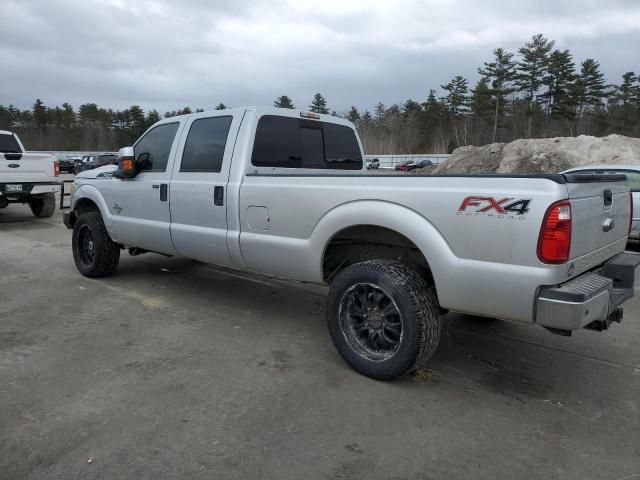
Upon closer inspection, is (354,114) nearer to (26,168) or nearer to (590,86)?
(590,86)

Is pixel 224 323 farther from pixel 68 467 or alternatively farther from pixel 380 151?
pixel 380 151

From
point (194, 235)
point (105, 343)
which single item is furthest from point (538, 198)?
point (105, 343)

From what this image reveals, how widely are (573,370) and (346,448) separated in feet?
6.83

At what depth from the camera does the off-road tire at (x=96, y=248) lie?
19.6ft

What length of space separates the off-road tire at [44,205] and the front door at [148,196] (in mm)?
7269

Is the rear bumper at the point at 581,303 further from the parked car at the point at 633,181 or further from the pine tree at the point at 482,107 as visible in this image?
the pine tree at the point at 482,107

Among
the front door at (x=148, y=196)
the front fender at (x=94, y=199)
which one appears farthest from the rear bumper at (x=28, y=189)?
the front door at (x=148, y=196)

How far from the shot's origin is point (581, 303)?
2682 millimetres

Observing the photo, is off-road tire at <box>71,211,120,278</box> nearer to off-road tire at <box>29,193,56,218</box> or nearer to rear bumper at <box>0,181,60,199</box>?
rear bumper at <box>0,181,60,199</box>

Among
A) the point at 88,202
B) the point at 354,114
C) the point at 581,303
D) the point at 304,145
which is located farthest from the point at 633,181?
the point at 354,114

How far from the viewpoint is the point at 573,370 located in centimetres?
376

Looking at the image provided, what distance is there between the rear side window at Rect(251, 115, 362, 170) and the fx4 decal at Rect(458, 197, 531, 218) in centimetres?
216

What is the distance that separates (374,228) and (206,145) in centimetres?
206

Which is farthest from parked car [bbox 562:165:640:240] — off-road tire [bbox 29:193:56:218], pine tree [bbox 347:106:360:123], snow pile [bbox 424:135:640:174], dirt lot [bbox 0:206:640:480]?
pine tree [bbox 347:106:360:123]
